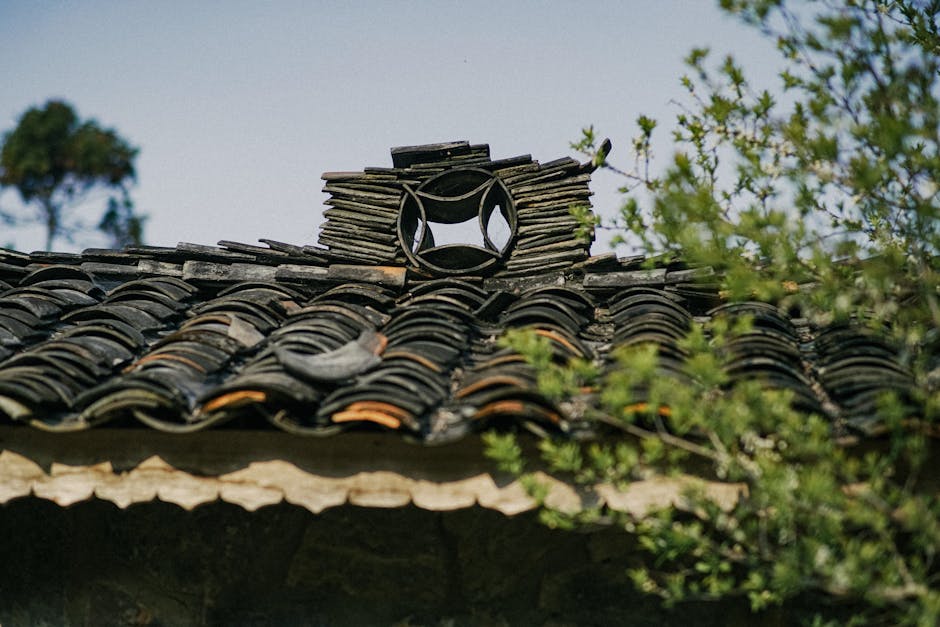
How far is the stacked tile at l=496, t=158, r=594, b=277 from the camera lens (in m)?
4.23

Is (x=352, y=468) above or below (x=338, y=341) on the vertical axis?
below

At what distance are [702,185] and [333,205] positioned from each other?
2449 millimetres

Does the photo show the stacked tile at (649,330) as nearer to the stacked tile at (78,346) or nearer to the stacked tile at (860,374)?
the stacked tile at (860,374)

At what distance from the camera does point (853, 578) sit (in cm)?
189

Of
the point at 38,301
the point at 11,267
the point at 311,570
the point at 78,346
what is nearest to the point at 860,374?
the point at 311,570

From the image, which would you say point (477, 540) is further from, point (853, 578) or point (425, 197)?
point (425, 197)

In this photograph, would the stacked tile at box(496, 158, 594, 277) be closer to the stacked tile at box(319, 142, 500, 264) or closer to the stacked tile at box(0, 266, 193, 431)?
the stacked tile at box(319, 142, 500, 264)

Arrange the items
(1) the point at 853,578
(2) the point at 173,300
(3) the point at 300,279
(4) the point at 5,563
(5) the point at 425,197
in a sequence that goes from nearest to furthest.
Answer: (1) the point at 853,578
(4) the point at 5,563
(2) the point at 173,300
(3) the point at 300,279
(5) the point at 425,197

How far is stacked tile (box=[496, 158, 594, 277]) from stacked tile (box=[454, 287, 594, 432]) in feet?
1.53

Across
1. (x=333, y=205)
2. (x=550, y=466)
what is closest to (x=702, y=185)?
(x=550, y=466)

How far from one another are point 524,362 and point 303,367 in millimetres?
647

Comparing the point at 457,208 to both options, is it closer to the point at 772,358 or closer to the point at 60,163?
the point at 772,358

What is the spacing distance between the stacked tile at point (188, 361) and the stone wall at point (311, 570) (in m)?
0.44

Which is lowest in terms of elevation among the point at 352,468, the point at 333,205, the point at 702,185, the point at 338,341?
the point at 352,468
